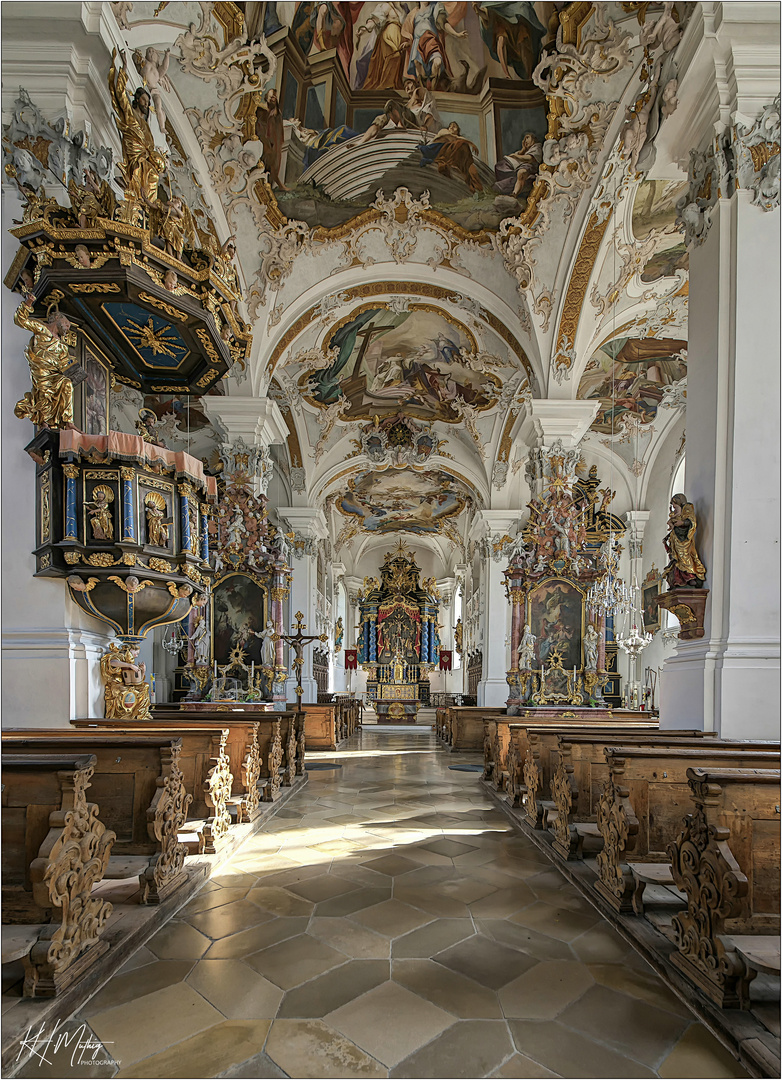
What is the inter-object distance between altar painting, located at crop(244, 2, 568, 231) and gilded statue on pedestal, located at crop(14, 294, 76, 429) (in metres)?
4.34

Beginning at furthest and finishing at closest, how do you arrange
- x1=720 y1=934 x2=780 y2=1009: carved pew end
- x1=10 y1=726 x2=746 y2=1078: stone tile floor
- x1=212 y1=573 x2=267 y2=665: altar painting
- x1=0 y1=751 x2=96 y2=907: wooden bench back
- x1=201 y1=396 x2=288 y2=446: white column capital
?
1. x1=212 y1=573 x2=267 y2=665: altar painting
2. x1=201 y1=396 x2=288 y2=446: white column capital
3. x1=0 y1=751 x2=96 y2=907: wooden bench back
4. x1=720 y1=934 x2=780 y2=1009: carved pew end
5. x1=10 y1=726 x2=746 y2=1078: stone tile floor

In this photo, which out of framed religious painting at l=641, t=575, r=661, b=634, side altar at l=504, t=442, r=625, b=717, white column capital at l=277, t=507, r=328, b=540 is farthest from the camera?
white column capital at l=277, t=507, r=328, b=540

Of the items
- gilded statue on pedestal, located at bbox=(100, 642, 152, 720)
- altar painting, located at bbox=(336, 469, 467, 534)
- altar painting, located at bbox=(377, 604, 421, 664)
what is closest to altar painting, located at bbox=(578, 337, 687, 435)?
altar painting, located at bbox=(336, 469, 467, 534)

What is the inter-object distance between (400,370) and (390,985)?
12.6m

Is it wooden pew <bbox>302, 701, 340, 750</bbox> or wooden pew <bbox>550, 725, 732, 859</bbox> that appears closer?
wooden pew <bbox>550, 725, 732, 859</bbox>

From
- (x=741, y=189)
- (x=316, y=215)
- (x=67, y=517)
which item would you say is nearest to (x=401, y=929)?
(x=67, y=517)

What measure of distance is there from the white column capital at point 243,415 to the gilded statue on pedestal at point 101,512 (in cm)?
565

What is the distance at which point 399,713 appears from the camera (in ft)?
80.0

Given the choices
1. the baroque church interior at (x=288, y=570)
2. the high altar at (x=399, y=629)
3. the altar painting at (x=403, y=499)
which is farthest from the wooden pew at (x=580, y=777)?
the high altar at (x=399, y=629)

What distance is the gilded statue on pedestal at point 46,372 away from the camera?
4609 mm

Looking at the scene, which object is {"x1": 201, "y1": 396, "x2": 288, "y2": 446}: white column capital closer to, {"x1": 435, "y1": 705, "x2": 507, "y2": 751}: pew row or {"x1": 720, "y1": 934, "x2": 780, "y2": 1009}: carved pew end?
{"x1": 435, "y1": 705, "x2": 507, "y2": 751}: pew row

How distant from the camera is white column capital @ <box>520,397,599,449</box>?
33.4 feet

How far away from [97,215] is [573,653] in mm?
9576

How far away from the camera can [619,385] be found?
13461 mm
